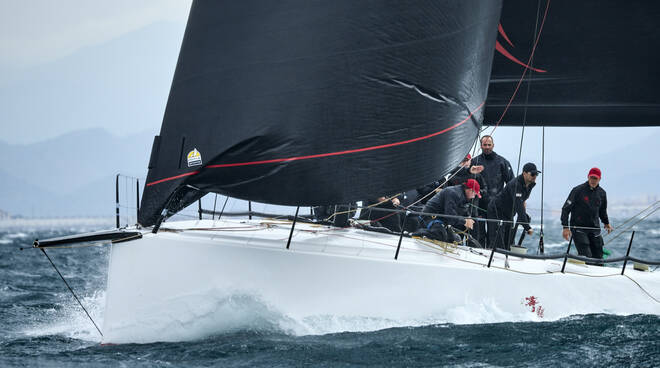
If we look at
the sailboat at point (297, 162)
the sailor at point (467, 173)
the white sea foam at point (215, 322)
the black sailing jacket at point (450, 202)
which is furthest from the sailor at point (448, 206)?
the white sea foam at point (215, 322)

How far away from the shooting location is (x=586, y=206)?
6.60 meters

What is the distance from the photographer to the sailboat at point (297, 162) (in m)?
4.80

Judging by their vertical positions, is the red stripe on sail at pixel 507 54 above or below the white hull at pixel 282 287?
above

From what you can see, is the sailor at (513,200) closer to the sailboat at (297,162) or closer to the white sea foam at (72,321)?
the sailboat at (297,162)

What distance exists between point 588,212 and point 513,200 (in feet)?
2.56

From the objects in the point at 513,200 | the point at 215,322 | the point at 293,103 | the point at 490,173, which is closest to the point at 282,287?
the point at 215,322

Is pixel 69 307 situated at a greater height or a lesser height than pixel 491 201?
lesser

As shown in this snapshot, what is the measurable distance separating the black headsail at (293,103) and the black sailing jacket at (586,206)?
242 centimetres

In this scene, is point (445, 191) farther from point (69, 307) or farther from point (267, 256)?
point (69, 307)

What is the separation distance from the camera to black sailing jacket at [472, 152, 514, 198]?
7.17 meters

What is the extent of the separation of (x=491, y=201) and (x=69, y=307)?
451 cm

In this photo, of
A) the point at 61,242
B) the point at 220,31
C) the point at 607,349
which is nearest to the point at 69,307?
the point at 61,242

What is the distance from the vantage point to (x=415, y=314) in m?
5.01

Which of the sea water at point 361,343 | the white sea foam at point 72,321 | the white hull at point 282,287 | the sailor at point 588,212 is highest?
the sailor at point 588,212
